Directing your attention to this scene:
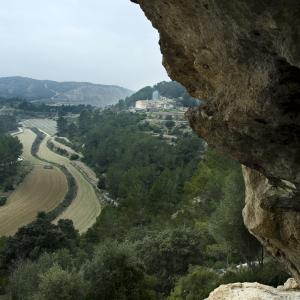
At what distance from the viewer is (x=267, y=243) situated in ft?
41.0

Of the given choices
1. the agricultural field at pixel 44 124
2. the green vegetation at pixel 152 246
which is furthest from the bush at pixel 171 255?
the agricultural field at pixel 44 124

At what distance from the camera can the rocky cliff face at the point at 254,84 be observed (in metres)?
7.00

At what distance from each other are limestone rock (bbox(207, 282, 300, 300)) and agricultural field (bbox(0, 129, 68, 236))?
1479 inches

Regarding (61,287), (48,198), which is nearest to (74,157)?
(48,198)

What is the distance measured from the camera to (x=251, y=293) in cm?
1702

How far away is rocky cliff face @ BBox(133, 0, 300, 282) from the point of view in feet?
23.0

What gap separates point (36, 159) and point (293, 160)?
99154 millimetres

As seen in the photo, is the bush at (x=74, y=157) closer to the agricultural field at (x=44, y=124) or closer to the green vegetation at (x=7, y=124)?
the green vegetation at (x=7, y=124)

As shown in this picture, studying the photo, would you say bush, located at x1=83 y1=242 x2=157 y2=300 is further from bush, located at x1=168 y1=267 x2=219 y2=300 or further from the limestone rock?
the limestone rock

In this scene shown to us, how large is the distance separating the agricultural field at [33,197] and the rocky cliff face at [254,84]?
1748 inches

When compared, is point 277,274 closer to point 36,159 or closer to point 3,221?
point 3,221

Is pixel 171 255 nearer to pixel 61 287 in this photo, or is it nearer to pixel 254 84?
pixel 61 287

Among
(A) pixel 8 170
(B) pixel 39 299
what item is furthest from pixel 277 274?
(A) pixel 8 170

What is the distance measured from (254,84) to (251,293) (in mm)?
11378
